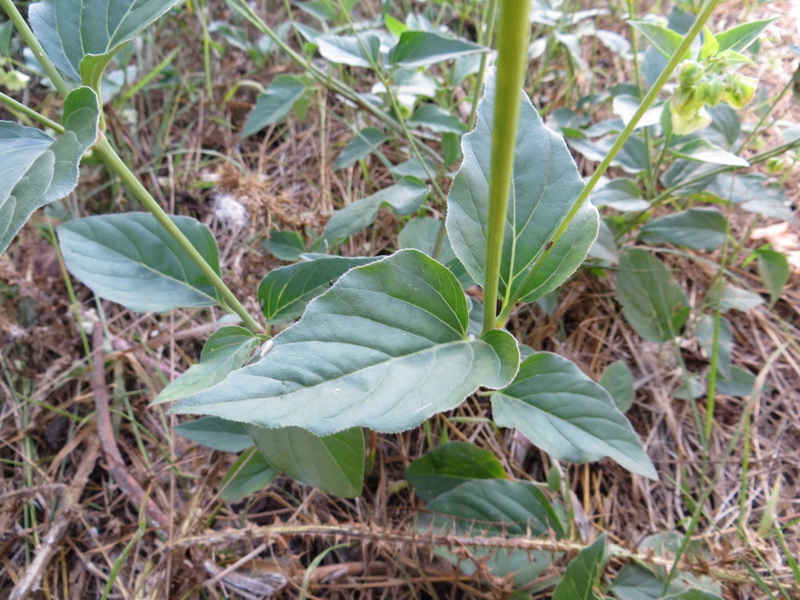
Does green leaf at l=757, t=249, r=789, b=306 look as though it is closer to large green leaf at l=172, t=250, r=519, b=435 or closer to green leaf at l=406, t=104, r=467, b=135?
green leaf at l=406, t=104, r=467, b=135

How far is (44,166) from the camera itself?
0.59 m

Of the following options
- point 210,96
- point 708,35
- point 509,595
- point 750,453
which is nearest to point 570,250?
point 708,35

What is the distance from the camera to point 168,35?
2.13m

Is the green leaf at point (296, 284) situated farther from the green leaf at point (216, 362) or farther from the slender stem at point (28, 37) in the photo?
the slender stem at point (28, 37)

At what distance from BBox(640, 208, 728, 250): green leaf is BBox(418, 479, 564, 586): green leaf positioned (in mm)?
728

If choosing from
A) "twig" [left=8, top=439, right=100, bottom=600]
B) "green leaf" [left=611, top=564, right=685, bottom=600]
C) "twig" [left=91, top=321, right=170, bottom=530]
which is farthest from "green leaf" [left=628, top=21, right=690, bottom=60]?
"twig" [left=8, top=439, right=100, bottom=600]

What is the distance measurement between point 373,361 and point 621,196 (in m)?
0.86

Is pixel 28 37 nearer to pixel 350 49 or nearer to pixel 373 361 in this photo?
pixel 373 361

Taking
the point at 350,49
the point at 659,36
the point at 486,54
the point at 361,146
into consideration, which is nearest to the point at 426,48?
the point at 486,54

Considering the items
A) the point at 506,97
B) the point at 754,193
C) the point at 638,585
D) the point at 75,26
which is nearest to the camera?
the point at 506,97

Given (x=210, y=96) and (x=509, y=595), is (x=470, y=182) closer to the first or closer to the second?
(x=509, y=595)

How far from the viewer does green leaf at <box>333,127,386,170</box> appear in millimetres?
1412

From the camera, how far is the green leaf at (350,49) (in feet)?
4.06

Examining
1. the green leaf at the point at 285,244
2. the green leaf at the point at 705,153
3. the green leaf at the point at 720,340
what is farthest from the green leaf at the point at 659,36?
the green leaf at the point at 285,244
